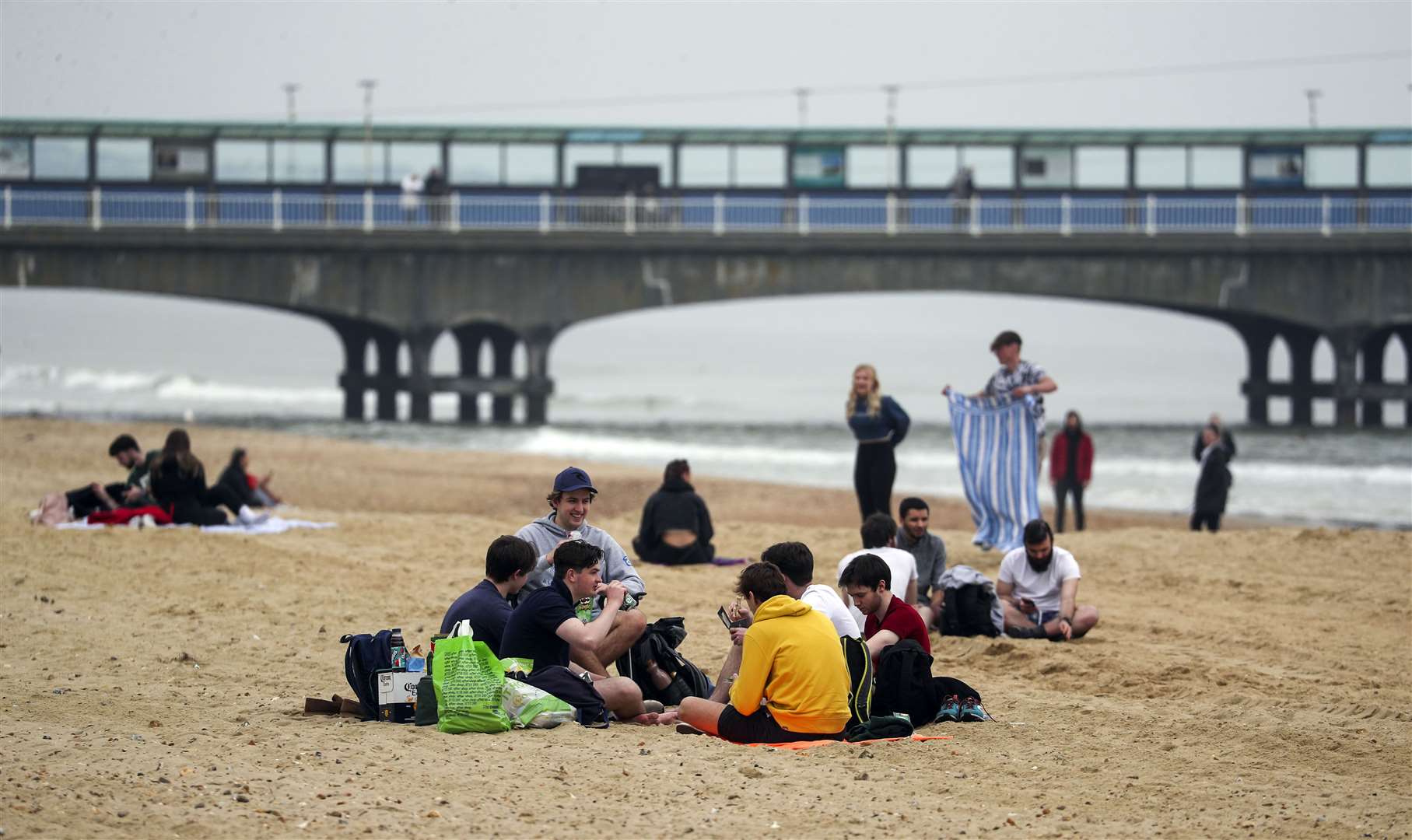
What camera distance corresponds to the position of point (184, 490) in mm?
12734

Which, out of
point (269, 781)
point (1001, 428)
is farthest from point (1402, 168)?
point (269, 781)

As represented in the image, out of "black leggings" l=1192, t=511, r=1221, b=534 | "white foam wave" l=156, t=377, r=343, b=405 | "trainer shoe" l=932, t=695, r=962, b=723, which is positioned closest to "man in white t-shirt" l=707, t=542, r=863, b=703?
"trainer shoe" l=932, t=695, r=962, b=723

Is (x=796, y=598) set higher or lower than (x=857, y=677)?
higher

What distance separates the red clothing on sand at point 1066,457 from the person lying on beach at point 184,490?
844cm

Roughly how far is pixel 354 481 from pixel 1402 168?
24.1 meters

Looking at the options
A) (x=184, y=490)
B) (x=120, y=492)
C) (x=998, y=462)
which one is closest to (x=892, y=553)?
(x=998, y=462)

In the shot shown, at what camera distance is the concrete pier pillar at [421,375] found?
33.7 m

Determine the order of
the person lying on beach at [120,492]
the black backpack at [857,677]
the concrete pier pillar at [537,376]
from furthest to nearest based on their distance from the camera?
the concrete pier pillar at [537,376], the person lying on beach at [120,492], the black backpack at [857,677]

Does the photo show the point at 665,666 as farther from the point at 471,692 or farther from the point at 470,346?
the point at 470,346

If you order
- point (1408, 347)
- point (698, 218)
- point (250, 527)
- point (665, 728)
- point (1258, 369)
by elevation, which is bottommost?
point (665, 728)

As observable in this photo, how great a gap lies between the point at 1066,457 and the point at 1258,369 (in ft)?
83.4

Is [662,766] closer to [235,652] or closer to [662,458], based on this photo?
[235,652]

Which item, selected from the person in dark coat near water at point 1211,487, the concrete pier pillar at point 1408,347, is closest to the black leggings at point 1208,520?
the person in dark coat near water at point 1211,487

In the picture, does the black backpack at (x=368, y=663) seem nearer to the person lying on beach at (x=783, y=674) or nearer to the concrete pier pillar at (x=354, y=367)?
the person lying on beach at (x=783, y=674)
